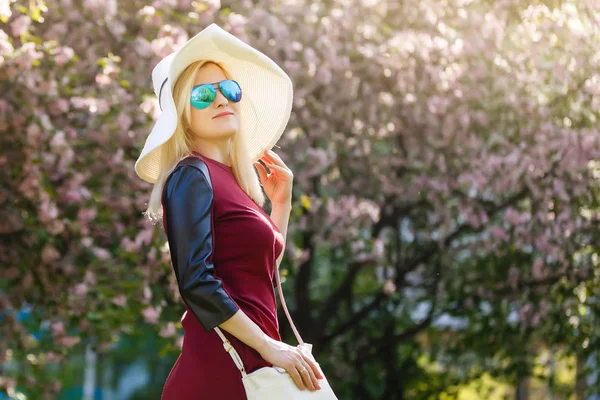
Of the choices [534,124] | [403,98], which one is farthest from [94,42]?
[534,124]

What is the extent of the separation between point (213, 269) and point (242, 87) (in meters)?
0.77

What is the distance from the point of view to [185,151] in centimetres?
291

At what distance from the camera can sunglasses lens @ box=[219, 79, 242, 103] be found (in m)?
2.98

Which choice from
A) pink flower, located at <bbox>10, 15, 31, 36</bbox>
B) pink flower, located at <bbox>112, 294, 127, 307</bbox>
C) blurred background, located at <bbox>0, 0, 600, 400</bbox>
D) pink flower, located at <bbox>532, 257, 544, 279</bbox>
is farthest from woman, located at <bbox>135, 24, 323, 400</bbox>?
pink flower, located at <bbox>532, 257, 544, 279</bbox>

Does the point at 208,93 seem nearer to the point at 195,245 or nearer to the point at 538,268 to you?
the point at 195,245

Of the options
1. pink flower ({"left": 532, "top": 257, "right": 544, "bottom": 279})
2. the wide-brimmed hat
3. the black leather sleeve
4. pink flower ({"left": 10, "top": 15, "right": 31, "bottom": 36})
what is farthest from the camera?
pink flower ({"left": 532, "top": 257, "right": 544, "bottom": 279})

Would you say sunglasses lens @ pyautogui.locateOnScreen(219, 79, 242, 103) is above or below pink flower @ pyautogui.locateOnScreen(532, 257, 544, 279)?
above

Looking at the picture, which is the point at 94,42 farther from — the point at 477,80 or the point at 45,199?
the point at 477,80

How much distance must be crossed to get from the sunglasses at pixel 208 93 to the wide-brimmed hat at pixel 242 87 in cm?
7

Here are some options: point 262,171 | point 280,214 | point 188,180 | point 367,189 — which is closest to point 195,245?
point 188,180

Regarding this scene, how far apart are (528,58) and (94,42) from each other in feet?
13.2

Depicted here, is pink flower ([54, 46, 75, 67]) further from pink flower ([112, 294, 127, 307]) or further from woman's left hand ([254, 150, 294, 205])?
woman's left hand ([254, 150, 294, 205])

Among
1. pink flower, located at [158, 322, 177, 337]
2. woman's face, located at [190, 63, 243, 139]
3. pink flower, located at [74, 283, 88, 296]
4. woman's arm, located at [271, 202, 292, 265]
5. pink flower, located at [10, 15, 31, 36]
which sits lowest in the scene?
pink flower, located at [158, 322, 177, 337]

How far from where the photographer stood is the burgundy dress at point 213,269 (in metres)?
2.66
